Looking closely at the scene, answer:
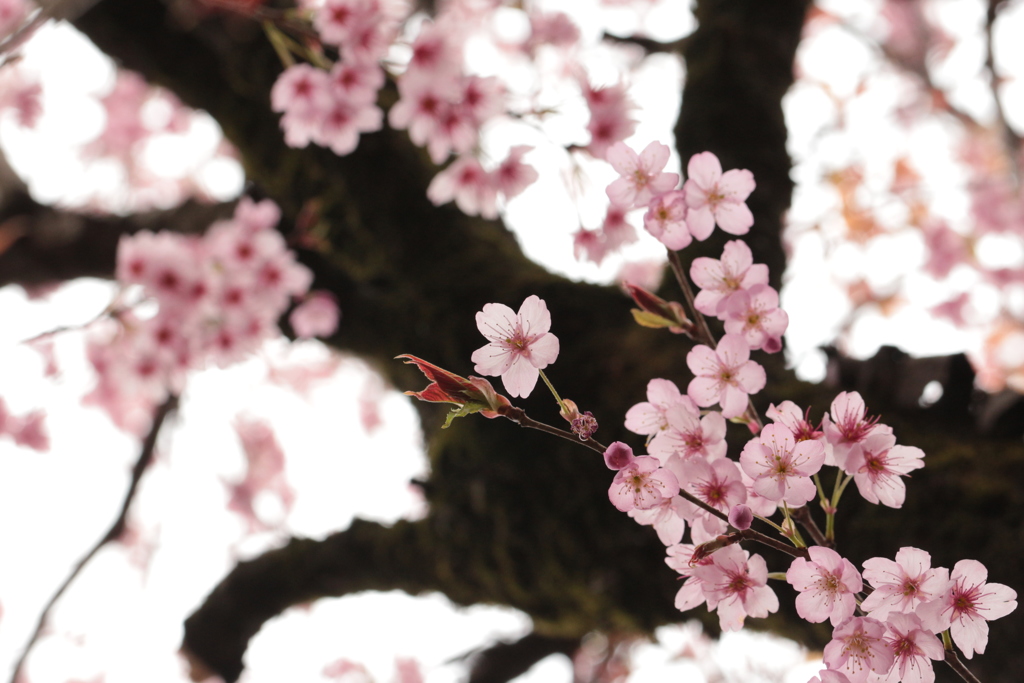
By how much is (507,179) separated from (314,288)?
0.77 m

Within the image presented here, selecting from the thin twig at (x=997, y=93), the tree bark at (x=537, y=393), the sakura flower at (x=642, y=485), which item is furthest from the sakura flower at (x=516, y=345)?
the thin twig at (x=997, y=93)

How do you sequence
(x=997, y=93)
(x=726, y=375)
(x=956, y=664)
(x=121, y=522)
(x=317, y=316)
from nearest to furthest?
(x=956, y=664) → (x=726, y=375) → (x=317, y=316) → (x=997, y=93) → (x=121, y=522)

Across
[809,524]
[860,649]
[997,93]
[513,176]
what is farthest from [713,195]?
[997,93]

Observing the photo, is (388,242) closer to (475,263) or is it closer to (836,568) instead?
(475,263)

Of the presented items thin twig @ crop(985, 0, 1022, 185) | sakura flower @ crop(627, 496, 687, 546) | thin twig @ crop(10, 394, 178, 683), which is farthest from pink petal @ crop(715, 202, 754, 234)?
thin twig @ crop(10, 394, 178, 683)

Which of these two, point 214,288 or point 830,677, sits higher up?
point 830,677

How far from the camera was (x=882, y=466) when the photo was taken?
0.62 m

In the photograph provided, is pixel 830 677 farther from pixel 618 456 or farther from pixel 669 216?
pixel 669 216

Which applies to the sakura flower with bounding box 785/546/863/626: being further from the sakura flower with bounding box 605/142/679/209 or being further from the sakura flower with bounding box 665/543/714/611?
the sakura flower with bounding box 605/142/679/209

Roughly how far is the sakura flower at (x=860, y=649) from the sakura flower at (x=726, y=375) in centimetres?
20

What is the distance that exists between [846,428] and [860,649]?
19cm

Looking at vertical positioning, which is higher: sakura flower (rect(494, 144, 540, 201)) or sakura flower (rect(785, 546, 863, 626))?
sakura flower (rect(785, 546, 863, 626))

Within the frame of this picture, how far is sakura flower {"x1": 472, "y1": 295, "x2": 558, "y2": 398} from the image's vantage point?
586 mm

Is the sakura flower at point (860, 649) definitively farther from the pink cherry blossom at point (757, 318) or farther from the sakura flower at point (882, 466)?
the pink cherry blossom at point (757, 318)
